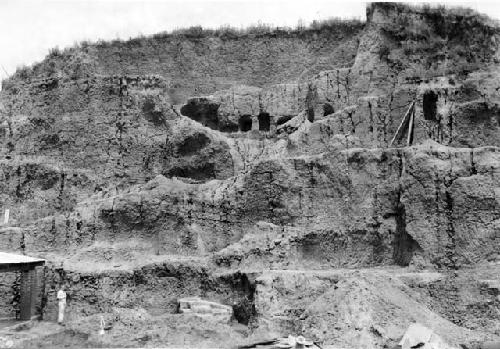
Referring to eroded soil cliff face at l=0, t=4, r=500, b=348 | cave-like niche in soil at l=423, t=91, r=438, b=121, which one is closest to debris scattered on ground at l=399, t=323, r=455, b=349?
eroded soil cliff face at l=0, t=4, r=500, b=348

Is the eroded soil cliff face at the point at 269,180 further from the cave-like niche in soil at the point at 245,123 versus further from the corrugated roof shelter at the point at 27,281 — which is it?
the corrugated roof shelter at the point at 27,281

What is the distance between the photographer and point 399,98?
1009 inches

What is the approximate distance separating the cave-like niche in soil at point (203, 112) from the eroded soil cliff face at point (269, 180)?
0.11 m

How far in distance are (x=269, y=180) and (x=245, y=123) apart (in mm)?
6864

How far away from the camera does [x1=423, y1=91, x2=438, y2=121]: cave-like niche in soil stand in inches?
981

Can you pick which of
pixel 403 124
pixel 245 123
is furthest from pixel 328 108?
pixel 245 123

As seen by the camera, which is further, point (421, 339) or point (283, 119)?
point (283, 119)

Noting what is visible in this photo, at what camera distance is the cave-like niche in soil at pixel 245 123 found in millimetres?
30344

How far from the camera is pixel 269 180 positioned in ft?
79.1

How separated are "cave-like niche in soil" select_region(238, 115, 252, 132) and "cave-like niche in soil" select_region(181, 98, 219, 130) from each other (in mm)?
983

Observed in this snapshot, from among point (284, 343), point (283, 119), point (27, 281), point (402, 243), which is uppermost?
point (283, 119)

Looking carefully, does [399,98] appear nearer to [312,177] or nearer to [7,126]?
[312,177]

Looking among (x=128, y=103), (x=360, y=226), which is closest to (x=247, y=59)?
(x=128, y=103)

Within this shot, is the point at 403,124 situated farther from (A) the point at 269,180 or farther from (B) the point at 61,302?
(B) the point at 61,302
